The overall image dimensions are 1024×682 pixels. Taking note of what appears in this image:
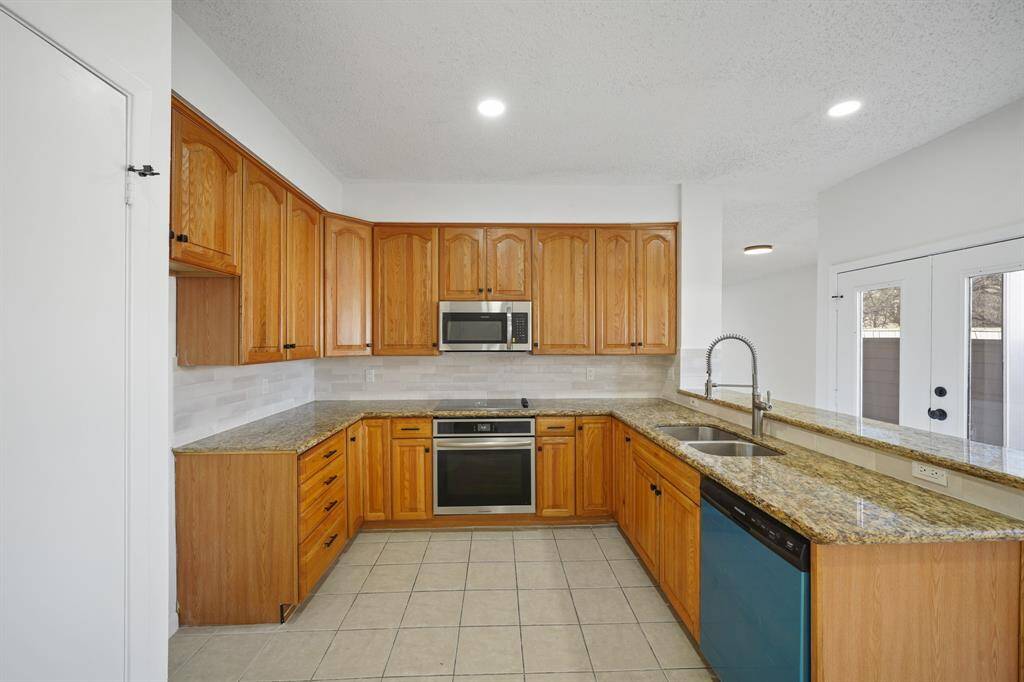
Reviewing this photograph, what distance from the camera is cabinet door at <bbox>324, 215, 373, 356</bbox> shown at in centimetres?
305

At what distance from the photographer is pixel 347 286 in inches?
125

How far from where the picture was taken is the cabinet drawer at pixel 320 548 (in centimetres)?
215

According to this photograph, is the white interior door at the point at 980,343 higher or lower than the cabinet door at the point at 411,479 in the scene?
higher

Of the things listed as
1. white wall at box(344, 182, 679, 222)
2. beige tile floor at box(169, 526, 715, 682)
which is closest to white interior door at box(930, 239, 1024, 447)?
white wall at box(344, 182, 679, 222)

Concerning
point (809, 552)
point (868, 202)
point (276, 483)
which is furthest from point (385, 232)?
point (868, 202)

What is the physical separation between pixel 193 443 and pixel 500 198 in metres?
2.61

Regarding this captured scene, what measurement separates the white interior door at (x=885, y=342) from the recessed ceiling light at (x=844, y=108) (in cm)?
114

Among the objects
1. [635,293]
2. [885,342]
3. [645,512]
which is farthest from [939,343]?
[645,512]

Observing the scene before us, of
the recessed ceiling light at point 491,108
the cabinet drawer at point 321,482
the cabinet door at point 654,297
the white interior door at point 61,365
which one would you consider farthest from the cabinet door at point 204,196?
the cabinet door at point 654,297

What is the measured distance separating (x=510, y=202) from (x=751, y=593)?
296 cm

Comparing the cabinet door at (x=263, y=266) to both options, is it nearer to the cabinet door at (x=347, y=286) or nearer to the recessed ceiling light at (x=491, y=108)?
the cabinet door at (x=347, y=286)

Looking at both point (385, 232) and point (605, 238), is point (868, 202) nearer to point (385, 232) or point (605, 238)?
point (605, 238)

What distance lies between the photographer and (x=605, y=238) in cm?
344

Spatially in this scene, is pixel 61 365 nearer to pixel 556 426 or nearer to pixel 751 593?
pixel 751 593
